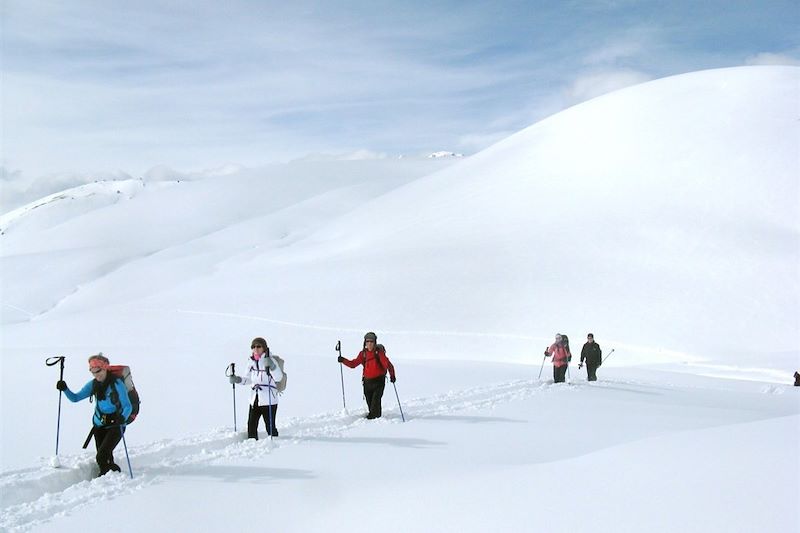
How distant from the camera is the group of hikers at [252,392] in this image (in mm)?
7992

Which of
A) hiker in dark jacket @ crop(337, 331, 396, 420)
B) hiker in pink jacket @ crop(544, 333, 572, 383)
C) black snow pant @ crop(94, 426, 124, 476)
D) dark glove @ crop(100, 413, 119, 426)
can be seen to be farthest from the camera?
hiker in pink jacket @ crop(544, 333, 572, 383)

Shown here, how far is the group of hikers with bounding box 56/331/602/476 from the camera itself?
7.99 m

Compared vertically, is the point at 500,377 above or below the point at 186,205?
below

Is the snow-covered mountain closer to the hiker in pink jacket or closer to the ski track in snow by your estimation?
the ski track in snow

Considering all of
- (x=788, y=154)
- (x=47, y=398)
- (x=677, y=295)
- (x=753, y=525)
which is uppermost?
(x=788, y=154)

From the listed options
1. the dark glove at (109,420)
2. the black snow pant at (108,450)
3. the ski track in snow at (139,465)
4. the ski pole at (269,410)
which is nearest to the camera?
the ski track in snow at (139,465)

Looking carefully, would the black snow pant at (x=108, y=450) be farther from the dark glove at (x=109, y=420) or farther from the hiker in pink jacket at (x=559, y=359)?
the hiker in pink jacket at (x=559, y=359)

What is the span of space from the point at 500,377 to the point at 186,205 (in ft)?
306

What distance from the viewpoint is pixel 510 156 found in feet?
225

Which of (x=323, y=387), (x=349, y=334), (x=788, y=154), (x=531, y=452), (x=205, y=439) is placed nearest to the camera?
(x=531, y=452)

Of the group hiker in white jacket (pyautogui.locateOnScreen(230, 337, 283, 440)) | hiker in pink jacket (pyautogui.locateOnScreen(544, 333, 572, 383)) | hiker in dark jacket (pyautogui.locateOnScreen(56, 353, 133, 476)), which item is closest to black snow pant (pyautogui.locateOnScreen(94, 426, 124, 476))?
hiker in dark jacket (pyautogui.locateOnScreen(56, 353, 133, 476))

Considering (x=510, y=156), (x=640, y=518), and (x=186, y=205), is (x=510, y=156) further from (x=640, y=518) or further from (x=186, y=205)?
(x=640, y=518)

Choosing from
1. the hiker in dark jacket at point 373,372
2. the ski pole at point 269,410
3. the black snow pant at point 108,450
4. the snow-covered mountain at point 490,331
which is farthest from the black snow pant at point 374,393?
Answer: the black snow pant at point 108,450

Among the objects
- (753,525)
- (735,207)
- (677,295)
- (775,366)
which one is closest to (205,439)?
(753,525)
